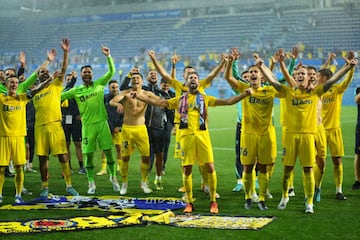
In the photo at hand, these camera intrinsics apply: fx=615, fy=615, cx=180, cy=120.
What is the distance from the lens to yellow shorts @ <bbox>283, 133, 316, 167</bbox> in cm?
831

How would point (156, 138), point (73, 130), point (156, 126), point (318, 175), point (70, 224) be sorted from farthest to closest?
point (73, 130)
point (156, 126)
point (156, 138)
point (318, 175)
point (70, 224)

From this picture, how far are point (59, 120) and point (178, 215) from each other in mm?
2975

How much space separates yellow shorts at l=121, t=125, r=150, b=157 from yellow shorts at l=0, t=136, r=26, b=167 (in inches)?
68.3

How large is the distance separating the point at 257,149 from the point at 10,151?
3.72m

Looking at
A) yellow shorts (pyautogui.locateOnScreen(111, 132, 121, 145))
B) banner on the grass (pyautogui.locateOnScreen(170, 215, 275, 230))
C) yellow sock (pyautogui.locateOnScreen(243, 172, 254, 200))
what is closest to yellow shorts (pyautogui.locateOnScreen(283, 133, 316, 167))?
yellow sock (pyautogui.locateOnScreen(243, 172, 254, 200))

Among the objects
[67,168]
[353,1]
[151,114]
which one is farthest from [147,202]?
[353,1]

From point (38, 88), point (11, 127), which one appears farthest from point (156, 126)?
point (11, 127)

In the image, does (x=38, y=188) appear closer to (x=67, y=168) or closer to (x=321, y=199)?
(x=67, y=168)

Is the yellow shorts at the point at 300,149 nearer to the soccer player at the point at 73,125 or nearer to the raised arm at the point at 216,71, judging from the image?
the raised arm at the point at 216,71

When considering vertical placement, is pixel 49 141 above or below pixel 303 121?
below

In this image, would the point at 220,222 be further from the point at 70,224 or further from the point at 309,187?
the point at 70,224

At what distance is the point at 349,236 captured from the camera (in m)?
6.88

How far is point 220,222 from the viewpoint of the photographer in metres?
7.53

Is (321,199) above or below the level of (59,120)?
below
